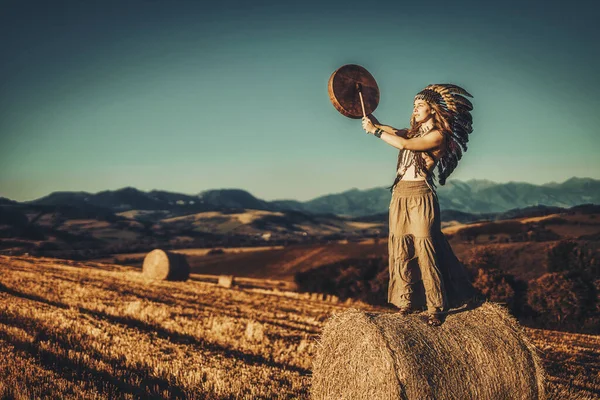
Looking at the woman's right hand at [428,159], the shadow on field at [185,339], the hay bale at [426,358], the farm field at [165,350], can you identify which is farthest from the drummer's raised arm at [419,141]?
the shadow on field at [185,339]

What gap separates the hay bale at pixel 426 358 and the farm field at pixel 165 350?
1.95 ft

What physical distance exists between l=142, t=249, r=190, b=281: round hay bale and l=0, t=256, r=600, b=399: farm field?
1028cm

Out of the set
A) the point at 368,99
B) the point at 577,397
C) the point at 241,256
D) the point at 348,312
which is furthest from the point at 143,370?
the point at 241,256

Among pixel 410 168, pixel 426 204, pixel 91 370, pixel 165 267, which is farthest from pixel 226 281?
pixel 426 204

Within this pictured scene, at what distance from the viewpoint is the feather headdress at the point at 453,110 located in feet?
21.2

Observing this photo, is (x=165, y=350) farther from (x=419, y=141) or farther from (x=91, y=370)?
(x=419, y=141)

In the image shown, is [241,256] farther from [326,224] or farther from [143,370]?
[326,224]

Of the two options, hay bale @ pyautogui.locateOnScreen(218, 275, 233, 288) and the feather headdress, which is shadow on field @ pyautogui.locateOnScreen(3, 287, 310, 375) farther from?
hay bale @ pyautogui.locateOnScreen(218, 275, 233, 288)

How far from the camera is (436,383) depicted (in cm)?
590

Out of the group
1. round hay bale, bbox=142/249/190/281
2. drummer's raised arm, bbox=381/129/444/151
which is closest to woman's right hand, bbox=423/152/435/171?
drummer's raised arm, bbox=381/129/444/151

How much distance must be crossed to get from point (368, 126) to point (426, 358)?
2.80m

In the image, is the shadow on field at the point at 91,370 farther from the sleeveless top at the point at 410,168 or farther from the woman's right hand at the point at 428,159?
the woman's right hand at the point at 428,159

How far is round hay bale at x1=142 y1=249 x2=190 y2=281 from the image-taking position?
28.2 meters

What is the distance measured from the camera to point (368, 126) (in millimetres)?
6535
